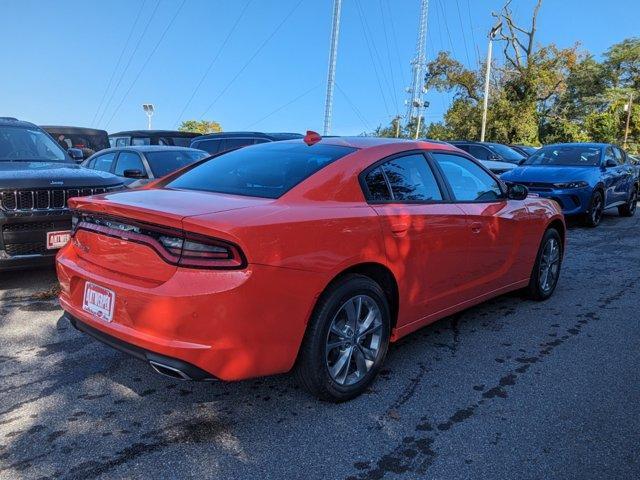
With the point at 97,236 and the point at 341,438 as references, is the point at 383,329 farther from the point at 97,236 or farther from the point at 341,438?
the point at 97,236

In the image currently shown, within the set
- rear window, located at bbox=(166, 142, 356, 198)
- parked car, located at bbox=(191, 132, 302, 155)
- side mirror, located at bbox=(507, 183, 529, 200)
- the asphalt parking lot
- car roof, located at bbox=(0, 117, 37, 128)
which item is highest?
parked car, located at bbox=(191, 132, 302, 155)

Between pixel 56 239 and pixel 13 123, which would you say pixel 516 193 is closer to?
pixel 56 239

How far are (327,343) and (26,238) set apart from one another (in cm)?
341

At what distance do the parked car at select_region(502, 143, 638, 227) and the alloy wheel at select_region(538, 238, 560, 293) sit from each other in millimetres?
4889

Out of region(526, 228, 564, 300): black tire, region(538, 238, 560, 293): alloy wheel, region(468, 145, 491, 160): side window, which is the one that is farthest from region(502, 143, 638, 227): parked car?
region(526, 228, 564, 300): black tire

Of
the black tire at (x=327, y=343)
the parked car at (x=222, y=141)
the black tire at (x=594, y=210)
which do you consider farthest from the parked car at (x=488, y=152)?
the black tire at (x=327, y=343)

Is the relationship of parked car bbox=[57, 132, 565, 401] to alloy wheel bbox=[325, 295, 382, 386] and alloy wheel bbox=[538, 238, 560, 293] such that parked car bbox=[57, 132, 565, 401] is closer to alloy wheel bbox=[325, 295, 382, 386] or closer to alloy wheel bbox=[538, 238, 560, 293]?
alloy wheel bbox=[325, 295, 382, 386]

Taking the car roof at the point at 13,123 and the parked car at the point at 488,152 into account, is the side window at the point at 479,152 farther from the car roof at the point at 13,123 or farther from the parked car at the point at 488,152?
the car roof at the point at 13,123

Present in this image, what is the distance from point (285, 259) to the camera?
8.85 feet

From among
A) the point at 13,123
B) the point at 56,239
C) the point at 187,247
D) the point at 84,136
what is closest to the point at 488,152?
the point at 84,136

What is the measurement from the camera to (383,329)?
3.39 meters

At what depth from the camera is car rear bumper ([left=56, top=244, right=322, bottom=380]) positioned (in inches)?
99.7

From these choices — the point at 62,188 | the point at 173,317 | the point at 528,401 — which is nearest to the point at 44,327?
the point at 62,188

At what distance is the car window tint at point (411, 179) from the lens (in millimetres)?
3590
